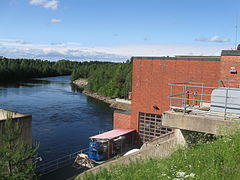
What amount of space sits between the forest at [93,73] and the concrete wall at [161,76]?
42054 millimetres

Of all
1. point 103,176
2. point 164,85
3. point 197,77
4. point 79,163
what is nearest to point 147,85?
point 164,85

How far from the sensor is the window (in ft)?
61.2

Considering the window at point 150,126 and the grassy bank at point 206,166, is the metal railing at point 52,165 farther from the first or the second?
the grassy bank at point 206,166

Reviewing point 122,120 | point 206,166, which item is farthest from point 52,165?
point 206,166

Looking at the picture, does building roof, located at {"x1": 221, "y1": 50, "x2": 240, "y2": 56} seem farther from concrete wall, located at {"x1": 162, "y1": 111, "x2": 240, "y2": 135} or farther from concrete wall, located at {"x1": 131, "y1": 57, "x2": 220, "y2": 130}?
concrete wall, located at {"x1": 162, "y1": 111, "x2": 240, "y2": 135}

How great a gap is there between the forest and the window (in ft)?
137

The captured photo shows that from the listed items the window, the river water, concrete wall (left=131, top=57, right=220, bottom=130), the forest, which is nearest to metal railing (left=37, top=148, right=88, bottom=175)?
the river water

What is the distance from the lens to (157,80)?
60.7ft

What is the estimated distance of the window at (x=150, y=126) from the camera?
734 inches

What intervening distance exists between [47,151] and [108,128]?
10038 millimetres

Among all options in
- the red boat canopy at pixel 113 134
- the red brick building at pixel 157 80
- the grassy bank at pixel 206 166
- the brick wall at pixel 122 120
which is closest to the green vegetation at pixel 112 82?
the brick wall at pixel 122 120

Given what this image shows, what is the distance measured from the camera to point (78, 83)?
101188mm

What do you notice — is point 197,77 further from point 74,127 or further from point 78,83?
point 78,83

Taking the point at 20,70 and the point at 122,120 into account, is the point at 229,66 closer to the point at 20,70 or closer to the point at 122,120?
the point at 122,120
